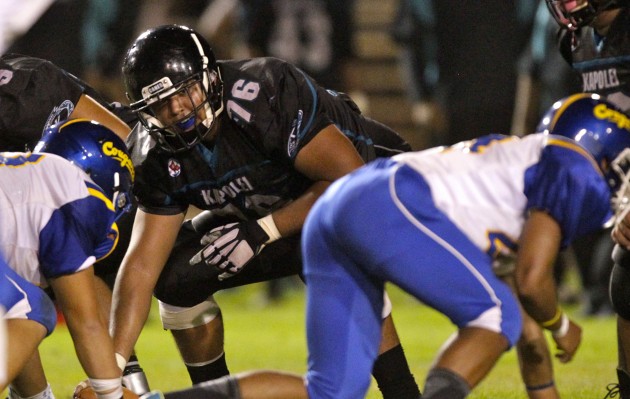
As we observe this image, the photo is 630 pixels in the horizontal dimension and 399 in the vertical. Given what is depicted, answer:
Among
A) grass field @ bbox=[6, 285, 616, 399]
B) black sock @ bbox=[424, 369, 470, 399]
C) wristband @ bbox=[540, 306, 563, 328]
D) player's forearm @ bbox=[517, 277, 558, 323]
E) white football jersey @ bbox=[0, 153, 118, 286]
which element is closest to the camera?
black sock @ bbox=[424, 369, 470, 399]

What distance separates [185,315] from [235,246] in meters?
0.50

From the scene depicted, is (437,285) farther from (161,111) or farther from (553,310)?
(161,111)

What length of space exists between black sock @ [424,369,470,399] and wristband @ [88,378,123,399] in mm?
1014

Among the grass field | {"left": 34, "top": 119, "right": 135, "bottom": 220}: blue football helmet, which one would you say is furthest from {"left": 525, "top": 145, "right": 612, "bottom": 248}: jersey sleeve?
the grass field

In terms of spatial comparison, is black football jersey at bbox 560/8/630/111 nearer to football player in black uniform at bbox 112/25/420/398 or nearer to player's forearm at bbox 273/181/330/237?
football player in black uniform at bbox 112/25/420/398

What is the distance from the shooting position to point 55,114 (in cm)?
461

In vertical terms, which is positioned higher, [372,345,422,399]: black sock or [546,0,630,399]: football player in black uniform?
[546,0,630,399]: football player in black uniform

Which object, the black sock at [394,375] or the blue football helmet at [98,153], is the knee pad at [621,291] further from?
the blue football helmet at [98,153]

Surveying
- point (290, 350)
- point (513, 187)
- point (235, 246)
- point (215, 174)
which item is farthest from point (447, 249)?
point (290, 350)

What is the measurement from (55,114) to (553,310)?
220cm

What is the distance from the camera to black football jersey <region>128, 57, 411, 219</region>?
418 cm

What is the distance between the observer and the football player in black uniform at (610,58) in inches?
173

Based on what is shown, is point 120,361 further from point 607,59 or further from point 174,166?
point 607,59

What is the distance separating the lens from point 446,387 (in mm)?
3066
